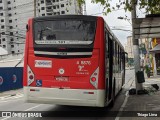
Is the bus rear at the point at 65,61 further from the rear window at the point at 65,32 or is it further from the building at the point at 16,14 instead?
the building at the point at 16,14

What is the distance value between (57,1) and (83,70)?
398 feet

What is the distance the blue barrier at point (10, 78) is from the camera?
32056 mm

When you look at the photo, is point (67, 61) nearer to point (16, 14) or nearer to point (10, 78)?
point (10, 78)

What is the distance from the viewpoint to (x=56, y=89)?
10969 millimetres

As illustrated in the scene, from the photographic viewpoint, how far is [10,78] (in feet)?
110

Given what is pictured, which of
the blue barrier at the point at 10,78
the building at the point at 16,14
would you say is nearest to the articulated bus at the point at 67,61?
the blue barrier at the point at 10,78

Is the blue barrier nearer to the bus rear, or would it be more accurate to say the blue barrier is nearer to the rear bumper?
the bus rear

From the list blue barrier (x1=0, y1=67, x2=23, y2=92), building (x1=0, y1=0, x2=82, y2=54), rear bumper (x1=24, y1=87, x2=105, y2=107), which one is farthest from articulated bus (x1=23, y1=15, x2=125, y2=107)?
building (x1=0, y1=0, x2=82, y2=54)

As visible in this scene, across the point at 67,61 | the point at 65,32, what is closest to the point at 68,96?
the point at 67,61

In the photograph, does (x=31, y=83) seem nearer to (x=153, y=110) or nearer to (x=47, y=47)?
(x=47, y=47)

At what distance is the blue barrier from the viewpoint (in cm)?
3206

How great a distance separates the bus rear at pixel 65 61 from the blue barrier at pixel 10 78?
21.1m

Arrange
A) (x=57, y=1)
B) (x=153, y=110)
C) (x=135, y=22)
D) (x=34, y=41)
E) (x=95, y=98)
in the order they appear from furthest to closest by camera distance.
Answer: (x=57, y=1) < (x=135, y=22) < (x=153, y=110) < (x=34, y=41) < (x=95, y=98)

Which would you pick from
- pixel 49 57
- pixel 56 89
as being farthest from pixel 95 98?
pixel 49 57
